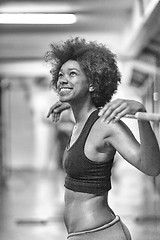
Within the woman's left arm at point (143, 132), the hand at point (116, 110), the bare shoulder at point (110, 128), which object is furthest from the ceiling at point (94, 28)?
the hand at point (116, 110)

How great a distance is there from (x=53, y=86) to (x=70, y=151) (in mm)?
556

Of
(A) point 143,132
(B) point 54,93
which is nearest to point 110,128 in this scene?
(A) point 143,132

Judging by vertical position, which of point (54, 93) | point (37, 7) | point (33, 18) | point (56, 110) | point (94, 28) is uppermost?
point (94, 28)

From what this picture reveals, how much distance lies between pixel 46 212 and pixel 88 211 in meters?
5.28

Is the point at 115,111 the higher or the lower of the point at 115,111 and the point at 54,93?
the lower

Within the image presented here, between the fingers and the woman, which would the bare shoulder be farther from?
the fingers

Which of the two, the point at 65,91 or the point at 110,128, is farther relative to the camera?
the point at 65,91

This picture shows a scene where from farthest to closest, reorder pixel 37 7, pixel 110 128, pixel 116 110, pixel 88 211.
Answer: pixel 37 7
pixel 88 211
pixel 110 128
pixel 116 110

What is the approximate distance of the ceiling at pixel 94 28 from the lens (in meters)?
7.67

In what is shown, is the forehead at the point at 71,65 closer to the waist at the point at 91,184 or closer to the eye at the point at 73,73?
the eye at the point at 73,73

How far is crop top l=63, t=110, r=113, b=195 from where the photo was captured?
264cm

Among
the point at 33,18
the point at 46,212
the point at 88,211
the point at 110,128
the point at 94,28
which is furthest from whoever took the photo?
the point at 94,28

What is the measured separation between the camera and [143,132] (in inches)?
94.8

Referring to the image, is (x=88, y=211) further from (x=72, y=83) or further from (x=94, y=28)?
(x=94, y=28)
